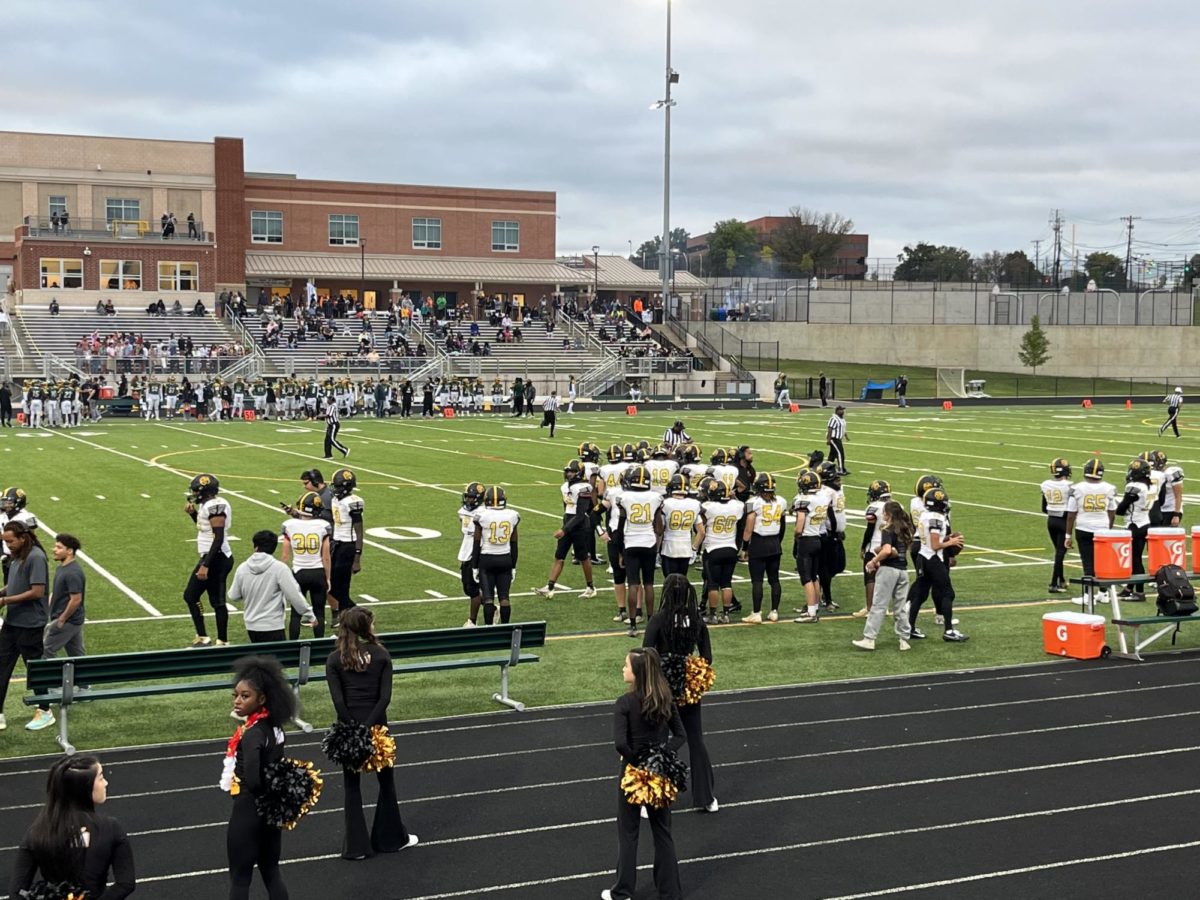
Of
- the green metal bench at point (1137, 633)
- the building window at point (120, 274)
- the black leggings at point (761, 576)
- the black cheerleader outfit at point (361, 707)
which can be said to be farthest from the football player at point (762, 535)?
the building window at point (120, 274)

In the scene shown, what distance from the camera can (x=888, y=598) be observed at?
13500mm

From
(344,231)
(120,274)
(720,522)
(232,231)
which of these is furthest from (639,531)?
(344,231)

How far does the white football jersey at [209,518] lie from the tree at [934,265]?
94571 millimetres

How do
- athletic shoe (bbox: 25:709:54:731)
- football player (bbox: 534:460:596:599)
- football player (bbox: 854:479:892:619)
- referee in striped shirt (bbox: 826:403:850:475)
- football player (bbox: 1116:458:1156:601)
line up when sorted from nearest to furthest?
athletic shoe (bbox: 25:709:54:731) < football player (bbox: 854:479:892:619) < football player (bbox: 534:460:596:599) < football player (bbox: 1116:458:1156:601) < referee in striped shirt (bbox: 826:403:850:475)

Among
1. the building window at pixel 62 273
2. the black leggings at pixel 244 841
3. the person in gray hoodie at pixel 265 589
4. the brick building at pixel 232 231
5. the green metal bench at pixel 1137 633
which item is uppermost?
the brick building at pixel 232 231

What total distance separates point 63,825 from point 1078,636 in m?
10.4

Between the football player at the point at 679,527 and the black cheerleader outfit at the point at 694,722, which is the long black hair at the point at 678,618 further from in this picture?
the football player at the point at 679,527

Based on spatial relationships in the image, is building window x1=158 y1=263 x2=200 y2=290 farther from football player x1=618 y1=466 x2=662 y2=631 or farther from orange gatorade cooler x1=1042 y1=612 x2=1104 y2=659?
orange gatorade cooler x1=1042 y1=612 x2=1104 y2=659

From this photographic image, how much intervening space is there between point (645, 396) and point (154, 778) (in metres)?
Answer: 52.5

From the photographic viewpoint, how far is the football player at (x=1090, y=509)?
632 inches

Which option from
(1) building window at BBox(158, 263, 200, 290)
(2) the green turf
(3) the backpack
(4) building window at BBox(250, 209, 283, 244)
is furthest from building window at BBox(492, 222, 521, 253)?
(3) the backpack

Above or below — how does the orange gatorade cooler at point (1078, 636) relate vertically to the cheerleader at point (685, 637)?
below

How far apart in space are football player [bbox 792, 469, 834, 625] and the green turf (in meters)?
51.1

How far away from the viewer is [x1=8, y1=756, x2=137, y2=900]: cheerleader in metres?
5.43
